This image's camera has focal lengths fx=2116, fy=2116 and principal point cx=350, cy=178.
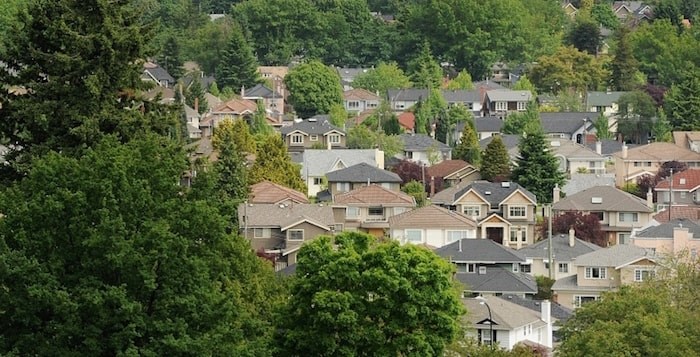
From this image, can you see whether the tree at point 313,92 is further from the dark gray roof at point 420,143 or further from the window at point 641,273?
the window at point 641,273

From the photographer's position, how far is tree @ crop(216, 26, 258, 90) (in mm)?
103000

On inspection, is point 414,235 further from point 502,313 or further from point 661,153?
point 661,153

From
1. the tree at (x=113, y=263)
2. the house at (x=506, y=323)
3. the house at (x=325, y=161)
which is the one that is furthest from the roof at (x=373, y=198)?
Answer: the tree at (x=113, y=263)

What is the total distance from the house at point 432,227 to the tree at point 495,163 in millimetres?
12499

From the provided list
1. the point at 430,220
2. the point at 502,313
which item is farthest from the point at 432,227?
the point at 502,313

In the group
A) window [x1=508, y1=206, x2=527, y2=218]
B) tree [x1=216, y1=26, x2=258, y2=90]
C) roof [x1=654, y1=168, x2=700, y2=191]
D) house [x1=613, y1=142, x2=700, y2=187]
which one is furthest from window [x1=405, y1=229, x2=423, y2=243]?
tree [x1=216, y1=26, x2=258, y2=90]

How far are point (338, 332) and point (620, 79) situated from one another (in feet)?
257

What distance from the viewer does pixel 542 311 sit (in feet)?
149

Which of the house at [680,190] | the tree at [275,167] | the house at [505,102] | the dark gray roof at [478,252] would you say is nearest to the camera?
the dark gray roof at [478,252]

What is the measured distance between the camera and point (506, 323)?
1676 inches

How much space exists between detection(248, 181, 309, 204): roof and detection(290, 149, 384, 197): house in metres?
8.48

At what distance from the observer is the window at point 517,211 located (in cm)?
6306

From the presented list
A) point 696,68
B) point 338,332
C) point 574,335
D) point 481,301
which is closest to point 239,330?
point 338,332

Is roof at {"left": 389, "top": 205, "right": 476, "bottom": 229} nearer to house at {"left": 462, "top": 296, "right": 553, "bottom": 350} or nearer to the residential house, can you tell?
the residential house
